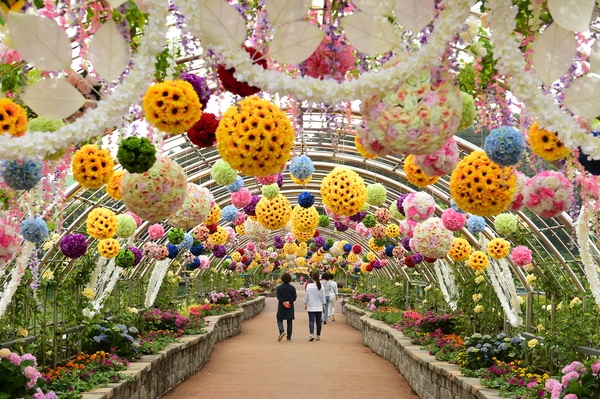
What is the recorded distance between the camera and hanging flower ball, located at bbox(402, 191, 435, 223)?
935cm

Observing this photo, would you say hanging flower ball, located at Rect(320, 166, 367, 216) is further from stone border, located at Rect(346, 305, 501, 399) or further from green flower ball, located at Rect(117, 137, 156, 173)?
green flower ball, located at Rect(117, 137, 156, 173)

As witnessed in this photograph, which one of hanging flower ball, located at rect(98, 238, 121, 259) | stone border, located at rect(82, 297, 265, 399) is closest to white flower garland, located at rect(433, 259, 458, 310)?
stone border, located at rect(82, 297, 265, 399)

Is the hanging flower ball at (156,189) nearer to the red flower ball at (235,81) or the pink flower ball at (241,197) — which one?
the red flower ball at (235,81)

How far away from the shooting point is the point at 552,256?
11781 millimetres

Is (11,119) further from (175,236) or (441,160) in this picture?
(175,236)

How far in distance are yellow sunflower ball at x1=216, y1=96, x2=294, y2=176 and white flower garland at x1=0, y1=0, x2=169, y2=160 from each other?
0.54 metres

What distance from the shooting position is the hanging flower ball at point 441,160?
14.5ft

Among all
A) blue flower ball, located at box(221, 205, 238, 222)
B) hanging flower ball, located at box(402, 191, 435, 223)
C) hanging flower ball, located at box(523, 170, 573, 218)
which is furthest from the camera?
blue flower ball, located at box(221, 205, 238, 222)

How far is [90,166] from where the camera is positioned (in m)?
4.81

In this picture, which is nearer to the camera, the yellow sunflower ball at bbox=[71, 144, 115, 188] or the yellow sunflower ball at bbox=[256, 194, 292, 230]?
the yellow sunflower ball at bbox=[71, 144, 115, 188]

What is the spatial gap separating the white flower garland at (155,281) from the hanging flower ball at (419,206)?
6.99 meters

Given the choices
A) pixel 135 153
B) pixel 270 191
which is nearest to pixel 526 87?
pixel 135 153

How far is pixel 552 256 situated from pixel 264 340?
27.7 ft

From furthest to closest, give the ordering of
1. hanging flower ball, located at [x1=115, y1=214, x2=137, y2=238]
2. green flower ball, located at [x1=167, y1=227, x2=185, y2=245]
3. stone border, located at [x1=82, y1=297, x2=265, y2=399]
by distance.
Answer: green flower ball, located at [x1=167, y1=227, x2=185, y2=245]
hanging flower ball, located at [x1=115, y1=214, x2=137, y2=238]
stone border, located at [x1=82, y1=297, x2=265, y2=399]
